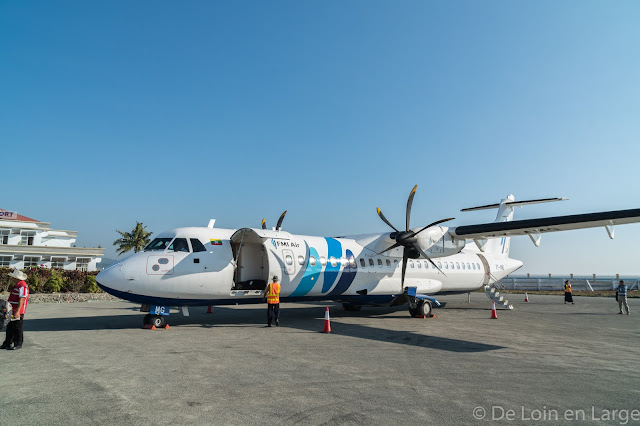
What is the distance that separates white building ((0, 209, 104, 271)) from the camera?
43.5 m

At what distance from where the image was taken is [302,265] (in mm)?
14422

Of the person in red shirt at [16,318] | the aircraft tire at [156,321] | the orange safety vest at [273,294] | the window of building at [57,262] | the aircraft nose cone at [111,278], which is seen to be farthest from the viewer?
the window of building at [57,262]

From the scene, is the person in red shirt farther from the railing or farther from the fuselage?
the railing

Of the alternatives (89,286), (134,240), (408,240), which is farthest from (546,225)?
(134,240)

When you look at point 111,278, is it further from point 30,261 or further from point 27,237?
point 27,237

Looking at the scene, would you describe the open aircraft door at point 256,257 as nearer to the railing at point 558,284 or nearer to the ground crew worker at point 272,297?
the ground crew worker at point 272,297

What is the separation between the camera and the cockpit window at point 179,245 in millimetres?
→ 12273

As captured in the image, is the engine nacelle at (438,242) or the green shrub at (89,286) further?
the green shrub at (89,286)

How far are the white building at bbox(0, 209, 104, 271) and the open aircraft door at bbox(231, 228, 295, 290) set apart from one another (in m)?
41.2

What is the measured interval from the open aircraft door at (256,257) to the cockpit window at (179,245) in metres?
1.63

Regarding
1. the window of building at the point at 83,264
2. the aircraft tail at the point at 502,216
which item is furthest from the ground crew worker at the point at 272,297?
the window of building at the point at 83,264

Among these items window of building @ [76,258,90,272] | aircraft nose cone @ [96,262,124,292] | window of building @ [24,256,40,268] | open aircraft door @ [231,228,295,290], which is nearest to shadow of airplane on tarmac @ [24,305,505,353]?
open aircraft door @ [231,228,295,290]

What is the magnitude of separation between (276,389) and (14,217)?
5799 centimetres

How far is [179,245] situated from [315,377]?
7.46 metres
